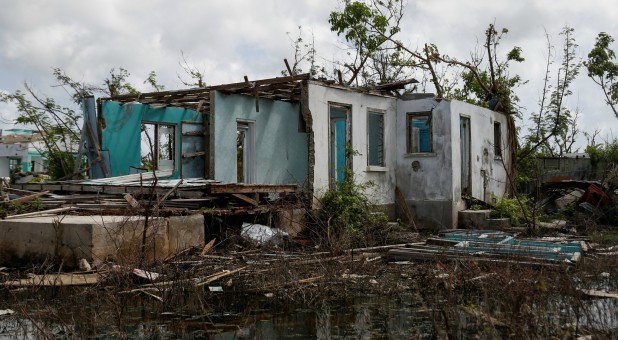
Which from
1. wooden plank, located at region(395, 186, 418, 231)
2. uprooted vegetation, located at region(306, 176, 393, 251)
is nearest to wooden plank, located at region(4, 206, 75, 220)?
uprooted vegetation, located at region(306, 176, 393, 251)

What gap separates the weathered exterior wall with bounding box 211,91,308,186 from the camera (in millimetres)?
15133

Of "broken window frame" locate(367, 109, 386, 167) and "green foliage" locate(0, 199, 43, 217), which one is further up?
"broken window frame" locate(367, 109, 386, 167)

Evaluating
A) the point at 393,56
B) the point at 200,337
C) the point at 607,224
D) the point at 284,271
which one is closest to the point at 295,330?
the point at 200,337

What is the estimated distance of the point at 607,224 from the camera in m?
15.9

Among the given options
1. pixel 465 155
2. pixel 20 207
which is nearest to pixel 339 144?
pixel 465 155

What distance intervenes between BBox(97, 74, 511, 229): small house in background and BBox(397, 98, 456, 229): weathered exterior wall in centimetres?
2

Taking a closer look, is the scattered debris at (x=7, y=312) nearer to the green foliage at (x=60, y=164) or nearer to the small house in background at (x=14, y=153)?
the green foliage at (x=60, y=164)

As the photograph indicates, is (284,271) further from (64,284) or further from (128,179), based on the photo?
(128,179)

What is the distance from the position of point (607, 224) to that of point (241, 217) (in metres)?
8.77

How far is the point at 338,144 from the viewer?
18156 millimetres

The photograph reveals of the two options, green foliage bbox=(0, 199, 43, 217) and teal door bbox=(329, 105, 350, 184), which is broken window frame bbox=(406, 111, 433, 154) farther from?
green foliage bbox=(0, 199, 43, 217)

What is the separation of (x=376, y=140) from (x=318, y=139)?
8.82 ft

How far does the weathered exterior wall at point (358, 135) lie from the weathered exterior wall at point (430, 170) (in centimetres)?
25

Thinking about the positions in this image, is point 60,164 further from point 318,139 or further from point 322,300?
point 322,300
